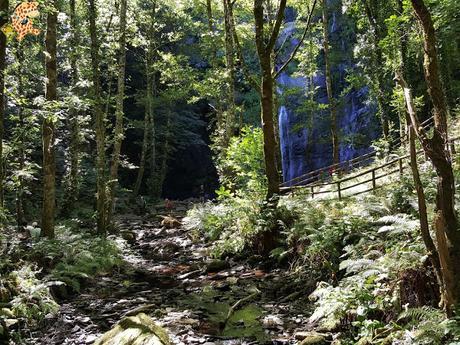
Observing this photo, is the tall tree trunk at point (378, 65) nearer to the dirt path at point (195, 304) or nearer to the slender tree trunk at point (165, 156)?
the dirt path at point (195, 304)

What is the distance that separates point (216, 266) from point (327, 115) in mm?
26668

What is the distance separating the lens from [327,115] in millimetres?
35969

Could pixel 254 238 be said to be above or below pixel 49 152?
below

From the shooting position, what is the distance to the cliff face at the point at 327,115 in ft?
106

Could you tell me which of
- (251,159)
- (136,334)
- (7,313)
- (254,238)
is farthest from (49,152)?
(136,334)

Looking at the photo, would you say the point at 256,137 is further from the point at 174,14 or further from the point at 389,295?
the point at 174,14

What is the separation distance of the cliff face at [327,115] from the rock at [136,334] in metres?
25.5

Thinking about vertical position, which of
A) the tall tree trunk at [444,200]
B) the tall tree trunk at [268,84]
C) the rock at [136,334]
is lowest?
the rock at [136,334]

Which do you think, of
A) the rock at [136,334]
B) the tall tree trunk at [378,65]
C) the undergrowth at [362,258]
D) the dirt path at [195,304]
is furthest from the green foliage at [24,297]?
the tall tree trunk at [378,65]

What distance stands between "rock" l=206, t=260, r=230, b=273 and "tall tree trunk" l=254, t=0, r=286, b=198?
93.1 inches

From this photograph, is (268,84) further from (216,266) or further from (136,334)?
(136,334)

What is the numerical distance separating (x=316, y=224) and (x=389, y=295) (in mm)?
4154

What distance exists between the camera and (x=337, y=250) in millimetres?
8922

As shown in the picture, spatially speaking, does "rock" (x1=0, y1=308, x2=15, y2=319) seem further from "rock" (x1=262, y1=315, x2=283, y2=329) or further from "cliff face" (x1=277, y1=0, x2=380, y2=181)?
"cliff face" (x1=277, y1=0, x2=380, y2=181)
